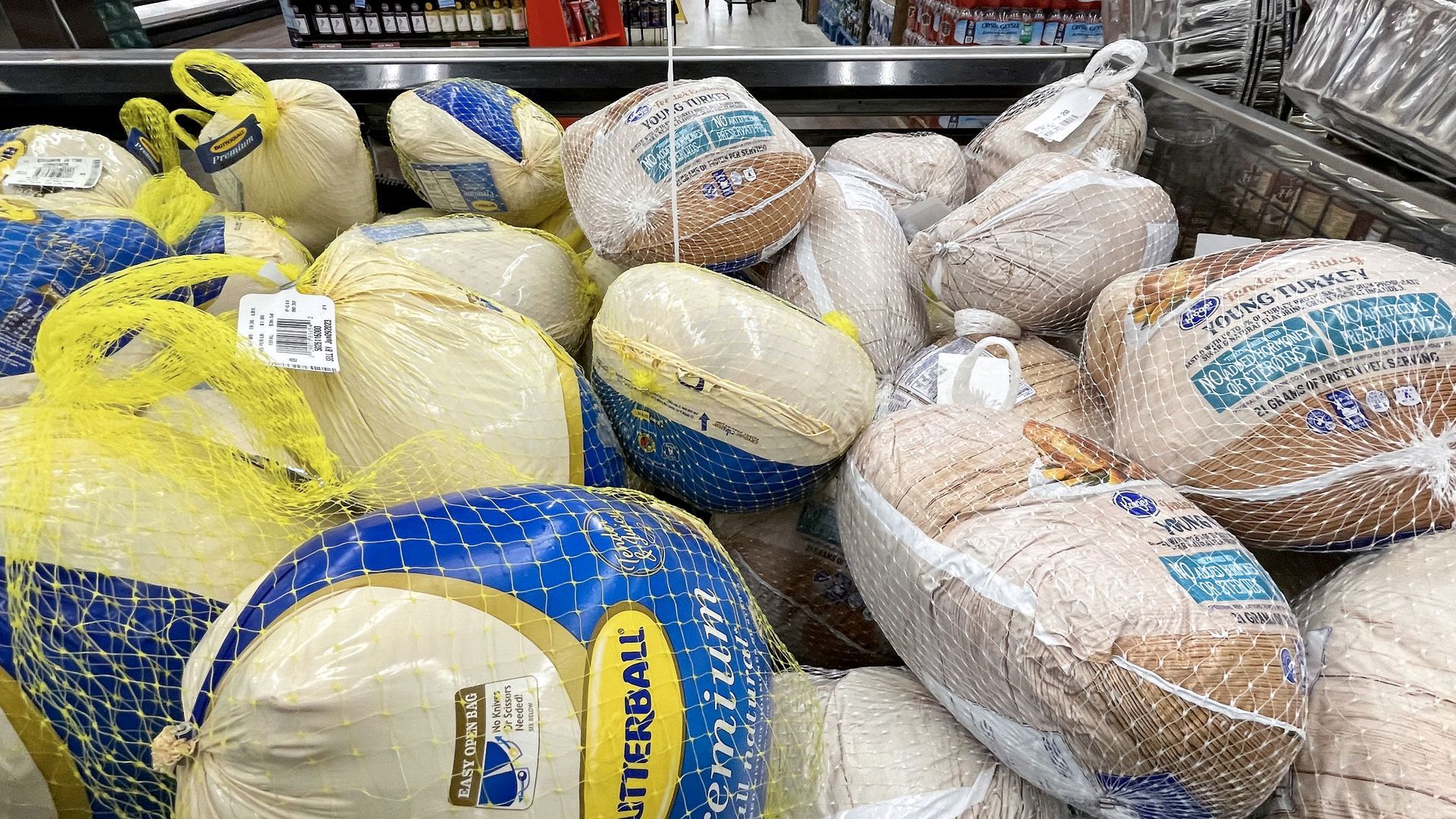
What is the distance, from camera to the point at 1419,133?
3.87 feet

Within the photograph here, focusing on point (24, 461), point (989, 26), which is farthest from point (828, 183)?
point (989, 26)

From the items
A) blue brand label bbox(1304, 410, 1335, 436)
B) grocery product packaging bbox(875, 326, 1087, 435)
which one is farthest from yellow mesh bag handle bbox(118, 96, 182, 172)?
blue brand label bbox(1304, 410, 1335, 436)

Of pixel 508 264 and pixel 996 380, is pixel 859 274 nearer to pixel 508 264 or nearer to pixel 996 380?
pixel 996 380

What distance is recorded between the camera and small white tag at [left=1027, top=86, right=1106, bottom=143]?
1.55m

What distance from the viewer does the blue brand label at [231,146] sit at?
1438mm

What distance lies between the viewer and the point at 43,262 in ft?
3.41

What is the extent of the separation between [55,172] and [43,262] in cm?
58

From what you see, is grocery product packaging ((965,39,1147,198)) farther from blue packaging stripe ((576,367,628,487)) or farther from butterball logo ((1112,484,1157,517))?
blue packaging stripe ((576,367,628,487))

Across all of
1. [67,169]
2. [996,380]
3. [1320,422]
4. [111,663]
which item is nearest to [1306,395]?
[1320,422]

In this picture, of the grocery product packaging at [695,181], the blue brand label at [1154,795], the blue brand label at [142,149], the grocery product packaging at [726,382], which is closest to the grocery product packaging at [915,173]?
the grocery product packaging at [695,181]

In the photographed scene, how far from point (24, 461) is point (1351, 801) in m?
1.43

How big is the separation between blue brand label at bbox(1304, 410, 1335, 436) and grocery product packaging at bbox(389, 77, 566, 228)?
155 cm

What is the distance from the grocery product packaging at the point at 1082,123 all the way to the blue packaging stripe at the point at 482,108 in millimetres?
1144

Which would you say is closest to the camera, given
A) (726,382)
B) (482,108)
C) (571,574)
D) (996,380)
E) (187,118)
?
(571,574)
